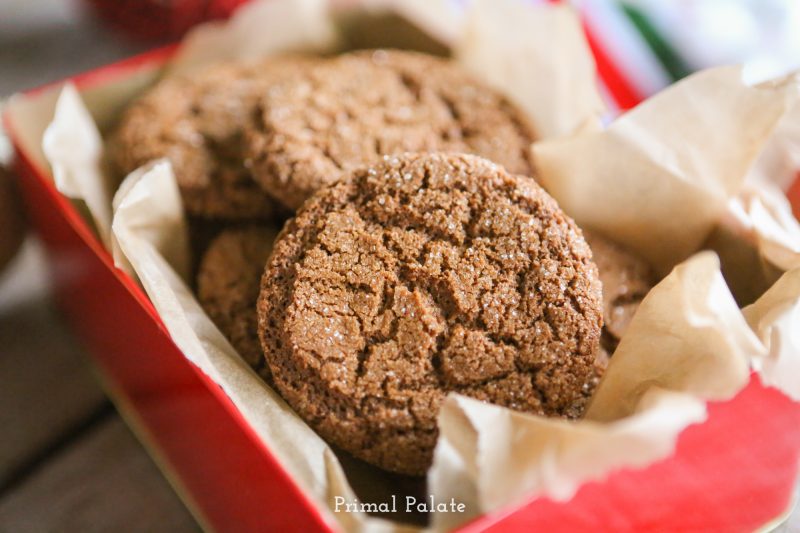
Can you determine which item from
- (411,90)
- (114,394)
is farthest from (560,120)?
(114,394)

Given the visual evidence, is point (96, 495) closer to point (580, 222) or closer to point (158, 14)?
point (580, 222)

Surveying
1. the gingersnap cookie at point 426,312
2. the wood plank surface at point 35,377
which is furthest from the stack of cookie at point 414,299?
the wood plank surface at point 35,377

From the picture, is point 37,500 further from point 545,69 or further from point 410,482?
point 545,69

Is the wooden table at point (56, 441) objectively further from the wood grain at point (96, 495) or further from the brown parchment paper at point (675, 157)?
the brown parchment paper at point (675, 157)

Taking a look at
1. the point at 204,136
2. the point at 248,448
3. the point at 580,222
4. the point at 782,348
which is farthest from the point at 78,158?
the point at 782,348

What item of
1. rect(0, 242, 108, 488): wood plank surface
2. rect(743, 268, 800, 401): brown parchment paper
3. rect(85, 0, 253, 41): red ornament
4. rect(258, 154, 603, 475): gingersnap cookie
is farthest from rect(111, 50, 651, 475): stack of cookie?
rect(85, 0, 253, 41): red ornament

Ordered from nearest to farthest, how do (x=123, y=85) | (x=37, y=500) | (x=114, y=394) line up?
(x=37, y=500) → (x=114, y=394) → (x=123, y=85)
